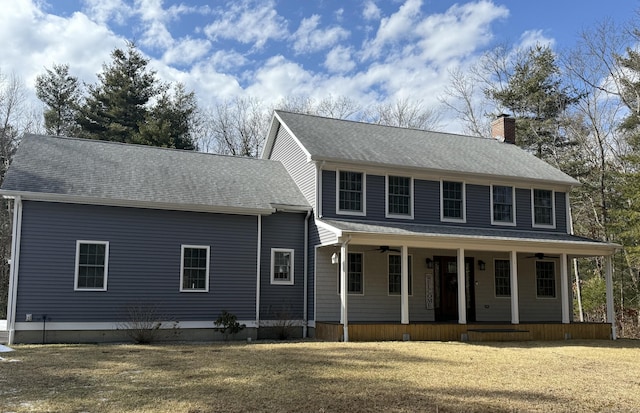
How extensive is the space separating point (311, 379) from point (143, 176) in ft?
32.9

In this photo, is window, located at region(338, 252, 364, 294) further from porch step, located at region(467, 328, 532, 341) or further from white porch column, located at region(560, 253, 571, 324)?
white porch column, located at region(560, 253, 571, 324)

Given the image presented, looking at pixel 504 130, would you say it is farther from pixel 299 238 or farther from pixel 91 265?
pixel 91 265

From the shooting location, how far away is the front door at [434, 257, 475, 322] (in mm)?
19219

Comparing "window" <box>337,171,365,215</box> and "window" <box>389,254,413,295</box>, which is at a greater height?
"window" <box>337,171,365,215</box>

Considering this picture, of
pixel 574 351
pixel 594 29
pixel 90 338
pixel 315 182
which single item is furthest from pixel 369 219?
pixel 594 29

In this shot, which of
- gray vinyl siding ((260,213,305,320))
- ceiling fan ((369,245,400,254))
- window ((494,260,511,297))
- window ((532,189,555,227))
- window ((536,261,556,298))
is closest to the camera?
gray vinyl siding ((260,213,305,320))

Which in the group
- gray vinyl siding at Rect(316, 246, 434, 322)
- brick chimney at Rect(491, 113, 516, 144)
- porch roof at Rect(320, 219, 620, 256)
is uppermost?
brick chimney at Rect(491, 113, 516, 144)

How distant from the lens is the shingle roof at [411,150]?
1836 cm

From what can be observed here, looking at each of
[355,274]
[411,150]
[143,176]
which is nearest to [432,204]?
[411,150]

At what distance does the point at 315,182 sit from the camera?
57.7 ft

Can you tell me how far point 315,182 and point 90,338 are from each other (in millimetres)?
7538

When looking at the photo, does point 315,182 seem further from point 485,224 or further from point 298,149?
point 485,224

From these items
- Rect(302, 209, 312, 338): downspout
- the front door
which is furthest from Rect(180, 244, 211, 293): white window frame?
the front door

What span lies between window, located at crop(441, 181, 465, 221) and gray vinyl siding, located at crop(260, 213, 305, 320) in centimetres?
480
